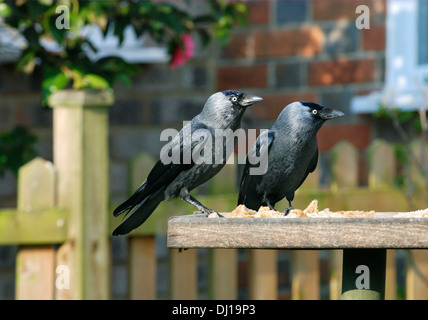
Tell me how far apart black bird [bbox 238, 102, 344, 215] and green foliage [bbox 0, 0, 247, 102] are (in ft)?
5.76

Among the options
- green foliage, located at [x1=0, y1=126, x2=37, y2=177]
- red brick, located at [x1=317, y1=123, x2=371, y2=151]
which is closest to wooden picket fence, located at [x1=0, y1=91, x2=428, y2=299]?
green foliage, located at [x1=0, y1=126, x2=37, y2=177]

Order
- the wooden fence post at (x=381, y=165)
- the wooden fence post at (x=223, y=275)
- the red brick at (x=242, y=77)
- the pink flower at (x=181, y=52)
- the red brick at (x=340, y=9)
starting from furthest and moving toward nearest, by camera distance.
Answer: the red brick at (x=242, y=77) → the red brick at (x=340, y=9) → the pink flower at (x=181, y=52) → the wooden fence post at (x=381, y=165) → the wooden fence post at (x=223, y=275)

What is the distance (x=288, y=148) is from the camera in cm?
160

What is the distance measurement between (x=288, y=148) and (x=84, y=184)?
1.56 meters

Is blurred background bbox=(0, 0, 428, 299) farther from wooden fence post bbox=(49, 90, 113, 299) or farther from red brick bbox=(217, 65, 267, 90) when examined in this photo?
wooden fence post bbox=(49, 90, 113, 299)

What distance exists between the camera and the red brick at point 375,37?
13.4ft

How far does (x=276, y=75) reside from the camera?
4.34m

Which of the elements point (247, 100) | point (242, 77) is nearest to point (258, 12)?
point (242, 77)

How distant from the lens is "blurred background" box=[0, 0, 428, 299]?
3594mm

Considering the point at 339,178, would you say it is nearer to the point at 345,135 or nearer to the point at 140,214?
the point at 345,135

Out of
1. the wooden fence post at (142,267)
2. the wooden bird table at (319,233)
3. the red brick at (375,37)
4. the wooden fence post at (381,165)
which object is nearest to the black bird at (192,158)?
the wooden bird table at (319,233)

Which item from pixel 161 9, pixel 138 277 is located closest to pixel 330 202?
pixel 138 277

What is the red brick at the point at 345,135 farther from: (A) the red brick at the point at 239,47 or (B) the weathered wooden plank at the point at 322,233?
(B) the weathered wooden plank at the point at 322,233
